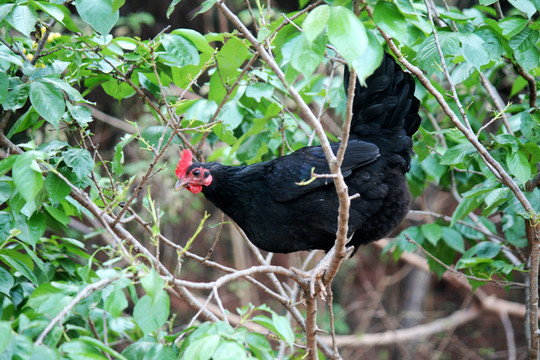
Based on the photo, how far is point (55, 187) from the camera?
2027mm

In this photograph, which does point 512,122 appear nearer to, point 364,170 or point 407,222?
point 364,170

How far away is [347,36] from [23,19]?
4.55 ft

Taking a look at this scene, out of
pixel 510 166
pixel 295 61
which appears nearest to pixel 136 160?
pixel 510 166

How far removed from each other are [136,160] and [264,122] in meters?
3.73

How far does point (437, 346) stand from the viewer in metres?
7.21

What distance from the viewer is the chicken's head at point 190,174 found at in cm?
304

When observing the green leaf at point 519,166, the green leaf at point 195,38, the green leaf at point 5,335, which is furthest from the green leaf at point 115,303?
the green leaf at point 519,166

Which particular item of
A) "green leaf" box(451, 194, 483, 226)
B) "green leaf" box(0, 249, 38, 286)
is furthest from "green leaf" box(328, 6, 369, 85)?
"green leaf" box(451, 194, 483, 226)

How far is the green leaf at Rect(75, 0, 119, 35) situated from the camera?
199 centimetres

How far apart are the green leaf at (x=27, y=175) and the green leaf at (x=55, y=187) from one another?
30cm

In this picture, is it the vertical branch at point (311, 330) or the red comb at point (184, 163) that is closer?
the vertical branch at point (311, 330)

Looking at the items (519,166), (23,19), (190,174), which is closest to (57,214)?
(23,19)

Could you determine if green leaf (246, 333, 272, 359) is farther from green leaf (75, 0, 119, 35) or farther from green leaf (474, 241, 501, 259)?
green leaf (474, 241, 501, 259)

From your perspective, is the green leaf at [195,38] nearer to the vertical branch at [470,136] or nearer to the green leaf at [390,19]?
the vertical branch at [470,136]
